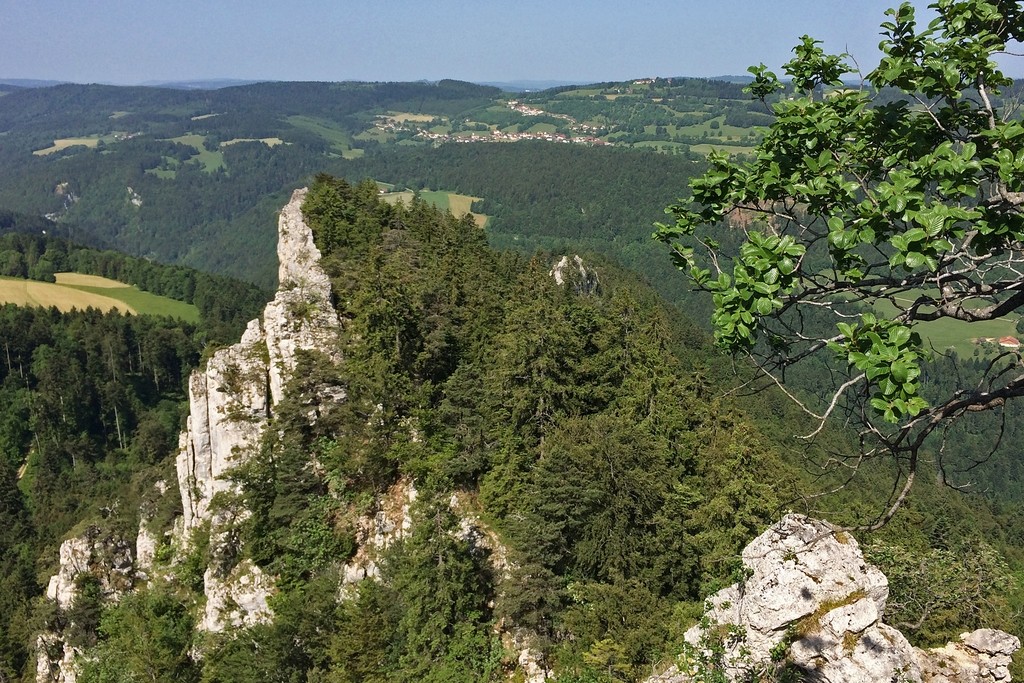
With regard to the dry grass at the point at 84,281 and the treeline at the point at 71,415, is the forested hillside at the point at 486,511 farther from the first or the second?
the dry grass at the point at 84,281

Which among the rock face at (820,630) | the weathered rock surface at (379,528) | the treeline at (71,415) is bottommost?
the treeline at (71,415)

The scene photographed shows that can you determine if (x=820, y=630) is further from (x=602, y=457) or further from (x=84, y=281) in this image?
(x=84, y=281)

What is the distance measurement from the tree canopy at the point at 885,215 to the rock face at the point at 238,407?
1045 inches

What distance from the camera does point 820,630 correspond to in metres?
12.8

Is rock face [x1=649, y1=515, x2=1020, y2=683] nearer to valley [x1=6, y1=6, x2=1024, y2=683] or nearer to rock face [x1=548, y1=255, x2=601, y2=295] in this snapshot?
valley [x1=6, y1=6, x2=1024, y2=683]

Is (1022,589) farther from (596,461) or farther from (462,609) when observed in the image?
(462,609)

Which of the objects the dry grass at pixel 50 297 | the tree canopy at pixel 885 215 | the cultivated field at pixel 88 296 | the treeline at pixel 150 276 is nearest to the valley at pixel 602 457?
the tree canopy at pixel 885 215

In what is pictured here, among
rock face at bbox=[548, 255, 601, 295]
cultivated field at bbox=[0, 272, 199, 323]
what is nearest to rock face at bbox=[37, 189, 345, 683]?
rock face at bbox=[548, 255, 601, 295]

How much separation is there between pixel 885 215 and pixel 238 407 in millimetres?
32408

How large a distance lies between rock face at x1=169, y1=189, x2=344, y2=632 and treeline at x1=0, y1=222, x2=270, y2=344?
10028cm

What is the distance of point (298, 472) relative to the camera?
27.8 meters

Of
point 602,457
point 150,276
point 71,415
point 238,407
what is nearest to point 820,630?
point 602,457

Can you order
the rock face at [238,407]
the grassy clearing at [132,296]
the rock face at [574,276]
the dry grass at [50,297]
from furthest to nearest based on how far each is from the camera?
the grassy clearing at [132,296] < the dry grass at [50,297] < the rock face at [574,276] < the rock face at [238,407]

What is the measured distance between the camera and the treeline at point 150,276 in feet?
458
